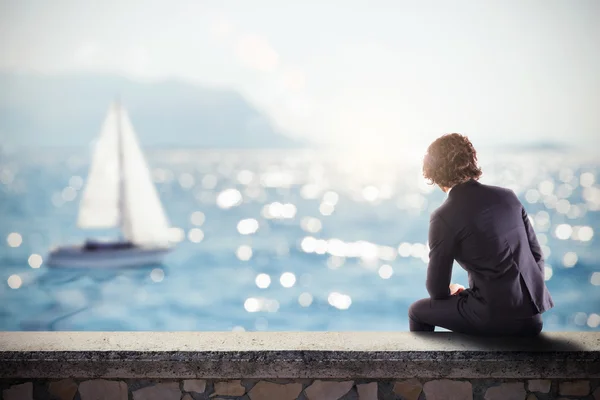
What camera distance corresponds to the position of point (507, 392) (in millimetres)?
2645

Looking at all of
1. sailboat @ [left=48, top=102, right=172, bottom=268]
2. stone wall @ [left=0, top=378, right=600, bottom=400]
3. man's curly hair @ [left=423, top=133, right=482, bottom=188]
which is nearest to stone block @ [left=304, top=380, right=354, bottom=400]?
stone wall @ [left=0, top=378, right=600, bottom=400]

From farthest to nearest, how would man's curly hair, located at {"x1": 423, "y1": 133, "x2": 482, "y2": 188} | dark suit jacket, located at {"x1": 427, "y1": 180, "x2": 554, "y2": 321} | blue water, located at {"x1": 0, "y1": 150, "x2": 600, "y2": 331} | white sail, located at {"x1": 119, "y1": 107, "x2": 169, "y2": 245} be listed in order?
1. blue water, located at {"x1": 0, "y1": 150, "x2": 600, "y2": 331}
2. white sail, located at {"x1": 119, "y1": 107, "x2": 169, "y2": 245}
3. man's curly hair, located at {"x1": 423, "y1": 133, "x2": 482, "y2": 188}
4. dark suit jacket, located at {"x1": 427, "y1": 180, "x2": 554, "y2": 321}

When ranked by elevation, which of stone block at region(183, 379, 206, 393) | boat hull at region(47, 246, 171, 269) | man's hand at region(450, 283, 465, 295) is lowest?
boat hull at region(47, 246, 171, 269)

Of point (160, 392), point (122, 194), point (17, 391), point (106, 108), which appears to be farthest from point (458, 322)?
point (106, 108)

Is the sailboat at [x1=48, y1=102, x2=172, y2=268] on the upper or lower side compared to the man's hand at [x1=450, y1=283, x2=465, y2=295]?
upper

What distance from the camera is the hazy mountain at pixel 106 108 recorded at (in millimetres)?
64625

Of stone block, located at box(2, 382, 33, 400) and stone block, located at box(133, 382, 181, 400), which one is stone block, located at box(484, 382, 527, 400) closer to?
stone block, located at box(133, 382, 181, 400)

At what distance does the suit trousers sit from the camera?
278 cm

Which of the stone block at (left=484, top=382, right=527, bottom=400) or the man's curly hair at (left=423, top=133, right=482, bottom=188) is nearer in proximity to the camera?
the stone block at (left=484, top=382, right=527, bottom=400)

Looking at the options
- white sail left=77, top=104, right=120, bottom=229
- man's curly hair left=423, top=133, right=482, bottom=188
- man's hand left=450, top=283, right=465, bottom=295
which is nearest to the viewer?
man's curly hair left=423, top=133, right=482, bottom=188

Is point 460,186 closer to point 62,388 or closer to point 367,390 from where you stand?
point 367,390

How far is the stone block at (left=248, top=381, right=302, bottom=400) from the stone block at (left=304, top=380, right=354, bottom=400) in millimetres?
47

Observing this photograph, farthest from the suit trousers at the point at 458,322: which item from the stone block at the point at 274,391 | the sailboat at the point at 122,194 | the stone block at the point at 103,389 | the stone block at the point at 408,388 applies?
the sailboat at the point at 122,194

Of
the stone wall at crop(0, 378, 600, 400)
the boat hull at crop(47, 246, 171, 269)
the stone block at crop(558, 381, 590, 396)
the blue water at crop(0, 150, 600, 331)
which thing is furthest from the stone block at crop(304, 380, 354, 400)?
the blue water at crop(0, 150, 600, 331)
